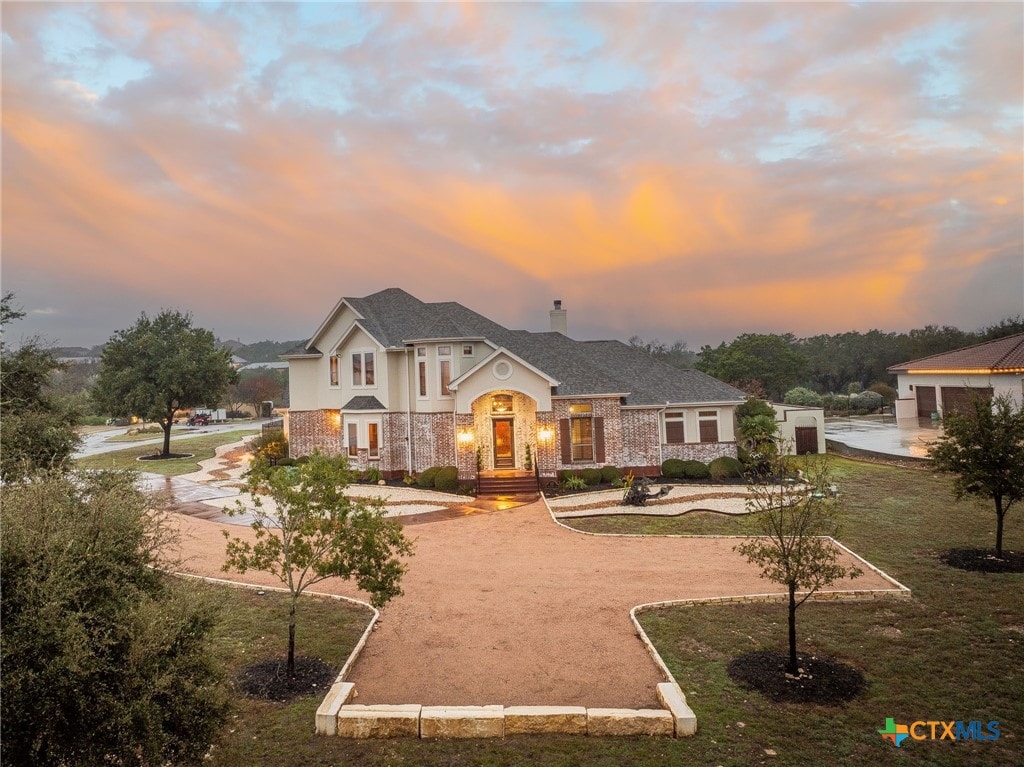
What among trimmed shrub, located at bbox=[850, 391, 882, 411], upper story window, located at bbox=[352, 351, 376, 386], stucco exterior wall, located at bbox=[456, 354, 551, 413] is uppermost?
upper story window, located at bbox=[352, 351, 376, 386]

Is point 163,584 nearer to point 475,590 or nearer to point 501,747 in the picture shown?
point 501,747

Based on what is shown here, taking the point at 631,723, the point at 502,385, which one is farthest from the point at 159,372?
the point at 631,723

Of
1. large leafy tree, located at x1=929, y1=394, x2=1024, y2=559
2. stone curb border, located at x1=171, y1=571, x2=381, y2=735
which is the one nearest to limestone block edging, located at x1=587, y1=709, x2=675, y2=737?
stone curb border, located at x1=171, y1=571, x2=381, y2=735

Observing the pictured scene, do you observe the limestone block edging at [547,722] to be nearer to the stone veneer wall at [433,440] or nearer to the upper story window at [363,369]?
the stone veneer wall at [433,440]

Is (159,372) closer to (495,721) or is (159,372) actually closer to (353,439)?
(353,439)

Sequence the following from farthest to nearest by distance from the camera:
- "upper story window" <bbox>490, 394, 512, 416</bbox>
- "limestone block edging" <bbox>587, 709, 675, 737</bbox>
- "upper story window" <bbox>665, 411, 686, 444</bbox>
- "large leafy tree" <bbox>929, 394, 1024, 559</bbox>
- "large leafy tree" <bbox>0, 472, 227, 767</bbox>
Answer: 1. "upper story window" <bbox>665, 411, 686, 444</bbox>
2. "upper story window" <bbox>490, 394, 512, 416</bbox>
3. "large leafy tree" <bbox>929, 394, 1024, 559</bbox>
4. "limestone block edging" <bbox>587, 709, 675, 737</bbox>
5. "large leafy tree" <bbox>0, 472, 227, 767</bbox>

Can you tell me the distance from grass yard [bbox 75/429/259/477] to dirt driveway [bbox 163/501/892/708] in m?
15.4

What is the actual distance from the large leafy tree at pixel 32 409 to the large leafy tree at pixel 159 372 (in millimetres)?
20093

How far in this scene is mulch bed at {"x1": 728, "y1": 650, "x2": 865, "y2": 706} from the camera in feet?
25.5

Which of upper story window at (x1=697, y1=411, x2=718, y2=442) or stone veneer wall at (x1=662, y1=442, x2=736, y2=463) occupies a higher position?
upper story window at (x1=697, y1=411, x2=718, y2=442)

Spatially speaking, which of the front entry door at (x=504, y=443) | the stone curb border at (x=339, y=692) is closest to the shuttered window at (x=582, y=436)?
the front entry door at (x=504, y=443)

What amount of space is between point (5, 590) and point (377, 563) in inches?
194

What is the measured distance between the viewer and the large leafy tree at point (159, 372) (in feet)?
115

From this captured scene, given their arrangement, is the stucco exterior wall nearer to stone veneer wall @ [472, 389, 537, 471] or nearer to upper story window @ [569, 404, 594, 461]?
stone veneer wall @ [472, 389, 537, 471]
